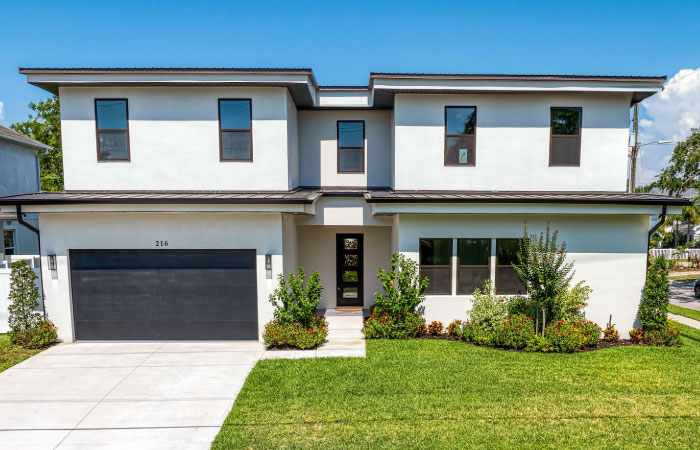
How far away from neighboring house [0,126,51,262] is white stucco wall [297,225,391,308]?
462 inches

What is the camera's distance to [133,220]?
31.7 feet

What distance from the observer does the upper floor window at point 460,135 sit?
35.7 feet

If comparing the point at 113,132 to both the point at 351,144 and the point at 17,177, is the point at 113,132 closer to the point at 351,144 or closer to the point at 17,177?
the point at 351,144

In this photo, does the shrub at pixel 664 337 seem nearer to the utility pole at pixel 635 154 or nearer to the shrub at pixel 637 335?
the shrub at pixel 637 335

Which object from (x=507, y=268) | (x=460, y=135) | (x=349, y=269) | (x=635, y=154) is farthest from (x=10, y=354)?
(x=635, y=154)

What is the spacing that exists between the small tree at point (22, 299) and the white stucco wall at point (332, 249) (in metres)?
7.13

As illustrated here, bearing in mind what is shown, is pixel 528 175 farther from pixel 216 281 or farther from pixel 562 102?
pixel 216 281

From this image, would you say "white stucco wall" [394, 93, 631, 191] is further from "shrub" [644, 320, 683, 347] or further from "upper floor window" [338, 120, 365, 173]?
"shrub" [644, 320, 683, 347]

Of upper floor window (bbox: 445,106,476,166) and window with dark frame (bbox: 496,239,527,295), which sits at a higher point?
Answer: upper floor window (bbox: 445,106,476,166)

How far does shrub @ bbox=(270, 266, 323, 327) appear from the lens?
9.26 metres

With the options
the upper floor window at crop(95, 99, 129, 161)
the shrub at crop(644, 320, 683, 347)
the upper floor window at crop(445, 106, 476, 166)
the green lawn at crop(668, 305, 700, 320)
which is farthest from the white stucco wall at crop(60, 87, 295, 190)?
the green lawn at crop(668, 305, 700, 320)

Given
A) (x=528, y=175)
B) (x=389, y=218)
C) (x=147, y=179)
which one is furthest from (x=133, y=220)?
(x=528, y=175)

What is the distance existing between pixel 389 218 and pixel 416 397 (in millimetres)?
5785

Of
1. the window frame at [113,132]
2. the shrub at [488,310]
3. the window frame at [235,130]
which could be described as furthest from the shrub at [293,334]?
the window frame at [113,132]
